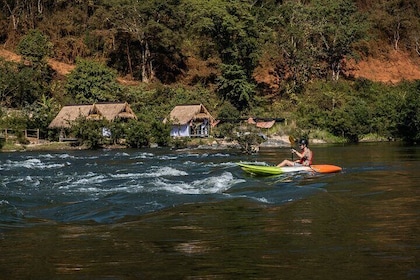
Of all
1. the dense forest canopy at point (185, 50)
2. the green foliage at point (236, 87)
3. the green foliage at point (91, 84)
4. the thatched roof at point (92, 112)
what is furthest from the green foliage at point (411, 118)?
the green foliage at point (91, 84)

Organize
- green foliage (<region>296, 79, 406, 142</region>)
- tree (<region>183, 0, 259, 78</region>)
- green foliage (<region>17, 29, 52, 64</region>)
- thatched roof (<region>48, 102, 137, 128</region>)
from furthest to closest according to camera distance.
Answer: green foliage (<region>17, 29, 52, 64</region>)
tree (<region>183, 0, 259, 78</region>)
green foliage (<region>296, 79, 406, 142</region>)
thatched roof (<region>48, 102, 137, 128</region>)

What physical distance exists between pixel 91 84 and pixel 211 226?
41.6 m

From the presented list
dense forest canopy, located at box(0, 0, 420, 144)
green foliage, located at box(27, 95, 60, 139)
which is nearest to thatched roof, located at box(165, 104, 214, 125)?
dense forest canopy, located at box(0, 0, 420, 144)

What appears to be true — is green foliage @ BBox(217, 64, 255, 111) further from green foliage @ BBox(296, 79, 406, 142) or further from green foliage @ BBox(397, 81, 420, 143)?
green foliage @ BBox(397, 81, 420, 143)

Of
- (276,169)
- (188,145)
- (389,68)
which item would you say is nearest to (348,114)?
(188,145)

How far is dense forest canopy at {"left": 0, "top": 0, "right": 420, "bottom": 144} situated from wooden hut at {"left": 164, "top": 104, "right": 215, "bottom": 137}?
9.56 feet

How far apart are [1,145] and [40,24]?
27056 millimetres

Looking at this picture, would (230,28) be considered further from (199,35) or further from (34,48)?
(34,48)

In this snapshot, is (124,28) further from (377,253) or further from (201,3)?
(377,253)

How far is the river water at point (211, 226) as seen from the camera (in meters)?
7.93

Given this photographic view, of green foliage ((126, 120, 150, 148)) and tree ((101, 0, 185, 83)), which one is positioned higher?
tree ((101, 0, 185, 83))

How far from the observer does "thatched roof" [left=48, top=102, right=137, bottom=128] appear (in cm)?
4309

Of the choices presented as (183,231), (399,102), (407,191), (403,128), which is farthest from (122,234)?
(399,102)

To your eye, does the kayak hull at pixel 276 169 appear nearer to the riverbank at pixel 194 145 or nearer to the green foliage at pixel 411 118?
the riverbank at pixel 194 145
